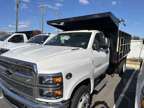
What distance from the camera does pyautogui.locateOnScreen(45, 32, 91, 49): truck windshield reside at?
5.51 meters

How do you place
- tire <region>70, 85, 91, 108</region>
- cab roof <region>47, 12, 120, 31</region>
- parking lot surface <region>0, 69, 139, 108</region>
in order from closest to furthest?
tire <region>70, 85, 91, 108</region>, parking lot surface <region>0, 69, 139, 108</region>, cab roof <region>47, 12, 120, 31</region>

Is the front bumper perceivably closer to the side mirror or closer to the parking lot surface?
the parking lot surface

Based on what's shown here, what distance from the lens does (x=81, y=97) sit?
4410mm

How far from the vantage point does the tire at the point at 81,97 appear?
4117 millimetres

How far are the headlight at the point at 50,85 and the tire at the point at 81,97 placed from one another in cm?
58

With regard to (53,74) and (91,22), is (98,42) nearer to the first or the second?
(91,22)

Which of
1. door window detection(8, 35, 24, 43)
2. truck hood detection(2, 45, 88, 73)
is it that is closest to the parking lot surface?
truck hood detection(2, 45, 88, 73)

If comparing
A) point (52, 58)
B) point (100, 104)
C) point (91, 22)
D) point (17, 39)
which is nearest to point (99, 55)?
point (100, 104)

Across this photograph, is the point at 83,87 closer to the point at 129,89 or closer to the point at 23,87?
the point at 23,87

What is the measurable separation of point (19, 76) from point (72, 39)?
2.37 metres

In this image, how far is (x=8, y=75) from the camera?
4312mm

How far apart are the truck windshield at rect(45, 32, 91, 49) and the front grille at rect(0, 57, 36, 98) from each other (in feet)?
6.00

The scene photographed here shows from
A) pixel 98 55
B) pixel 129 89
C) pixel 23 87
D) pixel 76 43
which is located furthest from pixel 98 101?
pixel 23 87

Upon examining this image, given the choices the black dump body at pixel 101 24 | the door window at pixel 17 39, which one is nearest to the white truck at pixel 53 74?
the black dump body at pixel 101 24
